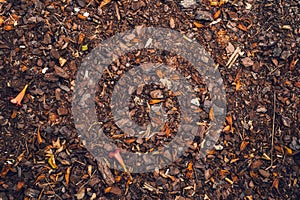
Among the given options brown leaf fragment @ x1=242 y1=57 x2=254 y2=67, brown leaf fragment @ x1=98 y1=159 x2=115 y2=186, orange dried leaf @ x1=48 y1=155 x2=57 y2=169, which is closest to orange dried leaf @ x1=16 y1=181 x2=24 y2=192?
orange dried leaf @ x1=48 y1=155 x2=57 y2=169

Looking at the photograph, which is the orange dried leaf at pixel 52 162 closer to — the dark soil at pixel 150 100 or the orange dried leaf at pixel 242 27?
the dark soil at pixel 150 100

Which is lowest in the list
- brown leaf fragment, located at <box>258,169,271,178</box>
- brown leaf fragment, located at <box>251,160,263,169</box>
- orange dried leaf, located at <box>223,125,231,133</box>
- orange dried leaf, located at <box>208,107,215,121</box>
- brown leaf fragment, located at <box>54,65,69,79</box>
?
brown leaf fragment, located at <box>258,169,271,178</box>

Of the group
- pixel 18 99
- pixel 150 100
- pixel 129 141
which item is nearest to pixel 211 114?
pixel 150 100

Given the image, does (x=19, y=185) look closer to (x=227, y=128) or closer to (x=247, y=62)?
(x=227, y=128)

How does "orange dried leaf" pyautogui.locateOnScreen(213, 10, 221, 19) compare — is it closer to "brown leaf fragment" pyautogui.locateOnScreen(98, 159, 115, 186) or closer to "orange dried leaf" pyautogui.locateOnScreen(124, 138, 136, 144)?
"orange dried leaf" pyautogui.locateOnScreen(124, 138, 136, 144)

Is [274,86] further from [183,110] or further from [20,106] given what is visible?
[20,106]

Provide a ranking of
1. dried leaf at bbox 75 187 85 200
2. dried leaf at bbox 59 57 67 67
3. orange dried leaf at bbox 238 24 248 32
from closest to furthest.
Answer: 1. dried leaf at bbox 75 187 85 200
2. dried leaf at bbox 59 57 67 67
3. orange dried leaf at bbox 238 24 248 32

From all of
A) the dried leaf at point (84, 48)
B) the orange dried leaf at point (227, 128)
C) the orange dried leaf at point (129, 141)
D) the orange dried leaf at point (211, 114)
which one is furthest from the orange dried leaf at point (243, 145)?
the dried leaf at point (84, 48)

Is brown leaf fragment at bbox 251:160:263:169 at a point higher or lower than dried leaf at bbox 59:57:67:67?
lower

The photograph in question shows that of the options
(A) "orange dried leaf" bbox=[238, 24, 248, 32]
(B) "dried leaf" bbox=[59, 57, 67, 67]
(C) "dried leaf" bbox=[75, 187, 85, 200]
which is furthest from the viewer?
(A) "orange dried leaf" bbox=[238, 24, 248, 32]
